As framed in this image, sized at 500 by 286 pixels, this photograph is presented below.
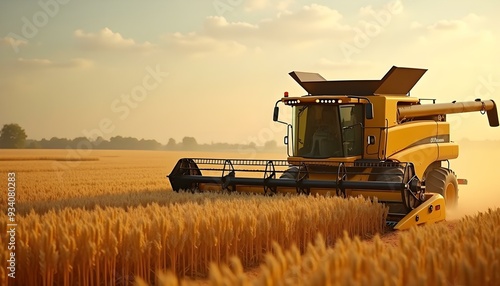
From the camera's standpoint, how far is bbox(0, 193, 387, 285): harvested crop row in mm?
6844

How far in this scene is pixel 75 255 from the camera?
694 cm

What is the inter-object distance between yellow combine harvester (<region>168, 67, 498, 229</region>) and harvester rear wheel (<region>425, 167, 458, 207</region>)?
0.02m

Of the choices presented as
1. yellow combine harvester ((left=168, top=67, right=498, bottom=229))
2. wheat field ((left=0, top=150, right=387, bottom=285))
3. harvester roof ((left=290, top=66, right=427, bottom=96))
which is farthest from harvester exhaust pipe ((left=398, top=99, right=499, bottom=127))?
wheat field ((left=0, top=150, right=387, bottom=285))

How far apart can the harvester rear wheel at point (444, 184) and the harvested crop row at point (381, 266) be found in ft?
27.0

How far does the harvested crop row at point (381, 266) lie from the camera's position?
4.42 m

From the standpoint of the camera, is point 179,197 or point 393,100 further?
point 393,100

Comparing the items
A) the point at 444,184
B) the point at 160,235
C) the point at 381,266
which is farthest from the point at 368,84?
the point at 381,266

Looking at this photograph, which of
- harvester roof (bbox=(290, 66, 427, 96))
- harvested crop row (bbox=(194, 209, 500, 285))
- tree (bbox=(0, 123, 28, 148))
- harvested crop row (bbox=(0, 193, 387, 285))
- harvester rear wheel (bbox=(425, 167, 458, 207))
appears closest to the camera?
harvested crop row (bbox=(194, 209, 500, 285))

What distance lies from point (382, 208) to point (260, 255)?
12.0 ft

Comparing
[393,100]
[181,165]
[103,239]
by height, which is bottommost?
[103,239]

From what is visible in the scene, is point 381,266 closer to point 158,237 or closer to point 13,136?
point 158,237

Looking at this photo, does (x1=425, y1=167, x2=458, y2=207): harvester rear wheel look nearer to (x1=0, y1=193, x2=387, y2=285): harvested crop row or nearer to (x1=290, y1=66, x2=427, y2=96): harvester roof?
(x1=290, y1=66, x2=427, y2=96): harvester roof

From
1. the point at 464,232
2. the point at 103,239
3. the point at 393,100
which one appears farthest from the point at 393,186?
the point at 103,239

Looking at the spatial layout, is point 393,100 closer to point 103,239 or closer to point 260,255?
point 260,255
